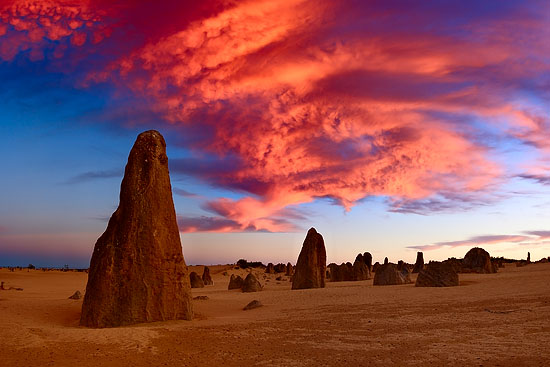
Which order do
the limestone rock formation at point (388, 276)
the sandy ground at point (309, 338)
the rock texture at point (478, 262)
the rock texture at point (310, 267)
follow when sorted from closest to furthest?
the sandy ground at point (309, 338), the rock texture at point (310, 267), the limestone rock formation at point (388, 276), the rock texture at point (478, 262)

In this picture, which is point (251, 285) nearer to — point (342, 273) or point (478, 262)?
point (342, 273)

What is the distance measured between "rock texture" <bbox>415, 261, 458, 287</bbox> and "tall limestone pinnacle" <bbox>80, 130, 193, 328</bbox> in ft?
49.5

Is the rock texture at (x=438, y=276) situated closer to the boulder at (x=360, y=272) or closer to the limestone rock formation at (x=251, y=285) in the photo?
the limestone rock formation at (x=251, y=285)

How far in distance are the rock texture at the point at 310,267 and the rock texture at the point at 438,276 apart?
6616 millimetres

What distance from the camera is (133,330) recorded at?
11.3 meters

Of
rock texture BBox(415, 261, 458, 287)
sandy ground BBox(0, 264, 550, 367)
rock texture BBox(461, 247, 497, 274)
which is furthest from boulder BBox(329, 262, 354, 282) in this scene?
sandy ground BBox(0, 264, 550, 367)

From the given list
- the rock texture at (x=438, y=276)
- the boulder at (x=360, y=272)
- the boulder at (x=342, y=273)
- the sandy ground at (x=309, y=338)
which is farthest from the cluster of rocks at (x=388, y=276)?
the sandy ground at (x=309, y=338)

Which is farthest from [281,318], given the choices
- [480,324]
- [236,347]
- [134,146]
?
[134,146]

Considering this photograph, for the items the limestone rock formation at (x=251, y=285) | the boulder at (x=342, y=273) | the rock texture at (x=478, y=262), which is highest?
the rock texture at (x=478, y=262)

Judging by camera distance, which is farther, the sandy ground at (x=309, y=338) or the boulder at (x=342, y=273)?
the boulder at (x=342, y=273)

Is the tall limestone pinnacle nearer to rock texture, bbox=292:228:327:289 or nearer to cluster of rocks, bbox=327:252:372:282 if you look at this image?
rock texture, bbox=292:228:327:289

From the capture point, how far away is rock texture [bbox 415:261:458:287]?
80.1ft

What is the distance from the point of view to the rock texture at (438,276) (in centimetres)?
2441

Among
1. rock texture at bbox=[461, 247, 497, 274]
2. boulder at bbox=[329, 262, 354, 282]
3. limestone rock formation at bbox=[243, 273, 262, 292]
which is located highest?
rock texture at bbox=[461, 247, 497, 274]
